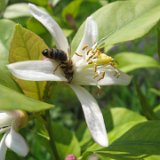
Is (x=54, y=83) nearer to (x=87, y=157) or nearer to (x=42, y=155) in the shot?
(x=87, y=157)

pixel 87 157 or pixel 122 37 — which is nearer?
pixel 122 37

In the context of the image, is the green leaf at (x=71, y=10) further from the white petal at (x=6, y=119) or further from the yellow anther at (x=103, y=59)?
the white petal at (x=6, y=119)

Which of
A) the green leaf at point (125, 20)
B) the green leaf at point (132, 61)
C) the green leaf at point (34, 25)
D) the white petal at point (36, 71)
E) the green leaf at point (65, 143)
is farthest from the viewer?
the green leaf at point (132, 61)

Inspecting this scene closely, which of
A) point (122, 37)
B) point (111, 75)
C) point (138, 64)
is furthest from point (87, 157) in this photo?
point (138, 64)

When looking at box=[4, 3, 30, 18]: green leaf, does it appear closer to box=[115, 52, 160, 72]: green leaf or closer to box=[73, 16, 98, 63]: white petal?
box=[115, 52, 160, 72]: green leaf

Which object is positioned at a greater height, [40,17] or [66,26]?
[40,17]

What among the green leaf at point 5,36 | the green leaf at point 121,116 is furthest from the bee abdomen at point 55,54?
the green leaf at point 121,116

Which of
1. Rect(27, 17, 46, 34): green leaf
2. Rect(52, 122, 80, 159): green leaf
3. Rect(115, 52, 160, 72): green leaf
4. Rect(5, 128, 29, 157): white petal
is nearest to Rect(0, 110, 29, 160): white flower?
Rect(5, 128, 29, 157): white petal

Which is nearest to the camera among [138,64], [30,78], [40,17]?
[30,78]
